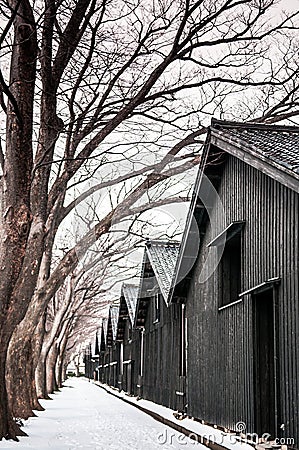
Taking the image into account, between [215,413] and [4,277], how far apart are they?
6.35m

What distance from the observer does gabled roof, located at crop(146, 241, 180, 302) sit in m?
23.2

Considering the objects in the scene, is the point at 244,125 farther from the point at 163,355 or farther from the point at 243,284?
the point at 163,355

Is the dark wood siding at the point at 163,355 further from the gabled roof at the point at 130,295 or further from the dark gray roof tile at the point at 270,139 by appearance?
the dark gray roof tile at the point at 270,139

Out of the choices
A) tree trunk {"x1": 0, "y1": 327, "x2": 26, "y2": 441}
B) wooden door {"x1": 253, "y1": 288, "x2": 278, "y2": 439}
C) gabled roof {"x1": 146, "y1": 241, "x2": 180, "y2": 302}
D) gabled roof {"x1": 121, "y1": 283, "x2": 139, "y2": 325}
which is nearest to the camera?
tree trunk {"x1": 0, "y1": 327, "x2": 26, "y2": 441}

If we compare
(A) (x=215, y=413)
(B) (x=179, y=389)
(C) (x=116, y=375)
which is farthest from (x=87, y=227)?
(C) (x=116, y=375)

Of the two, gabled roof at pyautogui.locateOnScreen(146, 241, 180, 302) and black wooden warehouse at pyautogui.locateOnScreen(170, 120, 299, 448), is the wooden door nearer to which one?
black wooden warehouse at pyautogui.locateOnScreen(170, 120, 299, 448)

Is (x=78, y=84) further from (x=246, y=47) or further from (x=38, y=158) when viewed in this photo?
(x=246, y=47)

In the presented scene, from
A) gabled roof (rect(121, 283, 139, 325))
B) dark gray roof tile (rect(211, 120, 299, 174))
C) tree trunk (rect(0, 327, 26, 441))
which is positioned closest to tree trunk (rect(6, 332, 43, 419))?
tree trunk (rect(0, 327, 26, 441))

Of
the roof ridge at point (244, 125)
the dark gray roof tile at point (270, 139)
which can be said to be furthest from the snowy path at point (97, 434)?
the roof ridge at point (244, 125)

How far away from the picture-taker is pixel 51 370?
3662 centimetres

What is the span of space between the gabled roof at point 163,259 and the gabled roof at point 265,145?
9495mm

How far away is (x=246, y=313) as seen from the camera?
41.5 feet

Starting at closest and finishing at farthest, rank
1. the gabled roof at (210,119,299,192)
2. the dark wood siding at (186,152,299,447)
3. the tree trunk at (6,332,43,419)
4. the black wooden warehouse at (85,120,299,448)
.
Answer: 1. the gabled roof at (210,119,299,192)
2. the dark wood siding at (186,152,299,447)
3. the black wooden warehouse at (85,120,299,448)
4. the tree trunk at (6,332,43,419)

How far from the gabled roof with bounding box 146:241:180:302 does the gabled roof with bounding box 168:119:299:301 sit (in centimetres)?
539
